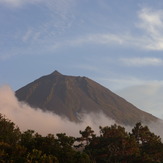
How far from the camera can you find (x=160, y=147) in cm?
7069

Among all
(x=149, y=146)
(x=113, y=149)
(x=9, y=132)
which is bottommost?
(x=9, y=132)

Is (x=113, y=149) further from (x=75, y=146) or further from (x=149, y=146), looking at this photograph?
(x=149, y=146)

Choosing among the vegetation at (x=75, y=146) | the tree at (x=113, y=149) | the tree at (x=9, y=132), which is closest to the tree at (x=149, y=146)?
the vegetation at (x=75, y=146)

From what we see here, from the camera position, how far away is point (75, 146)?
241 feet

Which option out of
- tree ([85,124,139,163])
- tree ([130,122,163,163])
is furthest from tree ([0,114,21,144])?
tree ([130,122,163,163])

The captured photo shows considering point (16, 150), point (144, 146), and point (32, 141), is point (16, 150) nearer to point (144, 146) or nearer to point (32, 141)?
point (32, 141)

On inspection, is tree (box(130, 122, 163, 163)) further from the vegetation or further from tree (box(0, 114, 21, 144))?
tree (box(0, 114, 21, 144))

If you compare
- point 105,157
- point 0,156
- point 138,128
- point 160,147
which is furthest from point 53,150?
point 138,128

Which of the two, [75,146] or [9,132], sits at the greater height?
[75,146]

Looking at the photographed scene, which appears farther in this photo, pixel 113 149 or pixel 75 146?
pixel 75 146

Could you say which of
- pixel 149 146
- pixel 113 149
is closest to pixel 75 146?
pixel 113 149

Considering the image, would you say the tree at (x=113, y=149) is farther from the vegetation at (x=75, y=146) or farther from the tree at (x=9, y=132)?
the tree at (x=9, y=132)

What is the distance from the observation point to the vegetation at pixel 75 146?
4453 cm

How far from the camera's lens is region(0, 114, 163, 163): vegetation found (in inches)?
1753
